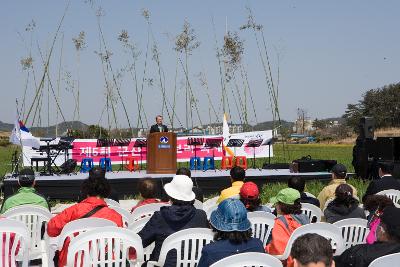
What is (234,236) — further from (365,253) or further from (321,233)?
(321,233)

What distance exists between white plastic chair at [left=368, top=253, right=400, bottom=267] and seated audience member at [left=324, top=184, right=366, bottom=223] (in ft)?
7.53

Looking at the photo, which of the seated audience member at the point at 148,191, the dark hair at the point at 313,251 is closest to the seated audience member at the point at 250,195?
the seated audience member at the point at 148,191

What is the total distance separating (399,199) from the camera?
6707 mm

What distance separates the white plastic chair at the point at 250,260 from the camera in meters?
2.76

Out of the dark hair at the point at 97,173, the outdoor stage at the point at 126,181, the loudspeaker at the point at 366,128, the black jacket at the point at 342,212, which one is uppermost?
the loudspeaker at the point at 366,128

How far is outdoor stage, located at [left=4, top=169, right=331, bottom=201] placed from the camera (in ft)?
37.8

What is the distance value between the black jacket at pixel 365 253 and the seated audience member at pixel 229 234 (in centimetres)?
47

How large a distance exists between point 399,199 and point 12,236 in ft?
14.8

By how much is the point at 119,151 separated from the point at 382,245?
12162 mm

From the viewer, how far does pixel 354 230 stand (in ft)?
15.3

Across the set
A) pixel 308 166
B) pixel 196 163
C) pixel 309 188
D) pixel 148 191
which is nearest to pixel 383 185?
Result: pixel 148 191

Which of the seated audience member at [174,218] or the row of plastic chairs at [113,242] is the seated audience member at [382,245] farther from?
the seated audience member at [174,218]

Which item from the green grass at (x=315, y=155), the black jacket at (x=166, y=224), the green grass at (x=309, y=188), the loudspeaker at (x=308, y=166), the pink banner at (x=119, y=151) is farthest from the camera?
the green grass at (x=315, y=155)

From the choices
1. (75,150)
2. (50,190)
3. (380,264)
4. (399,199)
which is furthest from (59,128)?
(380,264)
